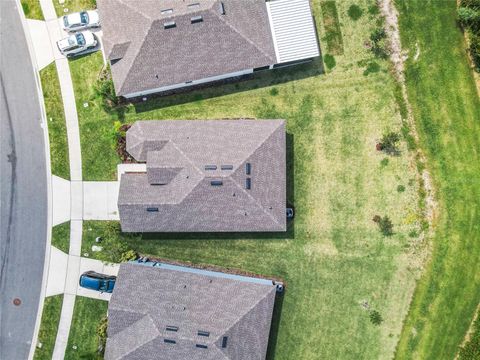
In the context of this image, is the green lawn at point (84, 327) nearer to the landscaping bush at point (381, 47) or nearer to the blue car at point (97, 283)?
the blue car at point (97, 283)

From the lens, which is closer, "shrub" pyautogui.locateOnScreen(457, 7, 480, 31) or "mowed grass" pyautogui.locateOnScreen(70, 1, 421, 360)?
"shrub" pyautogui.locateOnScreen(457, 7, 480, 31)

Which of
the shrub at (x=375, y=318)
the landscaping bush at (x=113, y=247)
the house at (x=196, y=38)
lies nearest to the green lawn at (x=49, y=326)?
the landscaping bush at (x=113, y=247)

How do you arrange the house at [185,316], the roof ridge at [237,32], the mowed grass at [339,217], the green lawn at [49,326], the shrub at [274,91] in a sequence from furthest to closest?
the green lawn at [49,326], the shrub at [274,91], the mowed grass at [339,217], the house at [185,316], the roof ridge at [237,32]

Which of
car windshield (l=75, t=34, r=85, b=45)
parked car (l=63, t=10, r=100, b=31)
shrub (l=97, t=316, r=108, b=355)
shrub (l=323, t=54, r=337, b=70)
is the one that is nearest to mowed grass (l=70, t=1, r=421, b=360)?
shrub (l=323, t=54, r=337, b=70)

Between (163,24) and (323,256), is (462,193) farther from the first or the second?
(163,24)

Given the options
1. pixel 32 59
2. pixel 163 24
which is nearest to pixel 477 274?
pixel 163 24

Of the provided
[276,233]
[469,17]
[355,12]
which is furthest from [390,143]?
[276,233]

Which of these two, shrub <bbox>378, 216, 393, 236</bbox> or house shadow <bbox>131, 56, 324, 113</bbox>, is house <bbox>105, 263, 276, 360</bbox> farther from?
house shadow <bbox>131, 56, 324, 113</bbox>
